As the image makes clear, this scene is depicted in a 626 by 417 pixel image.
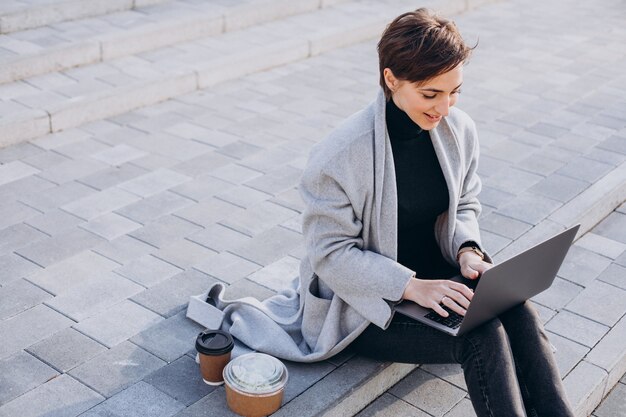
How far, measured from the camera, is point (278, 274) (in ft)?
13.7

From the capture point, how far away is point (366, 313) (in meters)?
3.13

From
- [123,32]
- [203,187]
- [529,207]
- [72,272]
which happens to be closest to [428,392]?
[72,272]

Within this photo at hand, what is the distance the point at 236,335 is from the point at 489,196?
2267 mm

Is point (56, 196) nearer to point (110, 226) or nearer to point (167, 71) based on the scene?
point (110, 226)

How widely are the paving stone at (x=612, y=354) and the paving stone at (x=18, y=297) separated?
2.42 meters

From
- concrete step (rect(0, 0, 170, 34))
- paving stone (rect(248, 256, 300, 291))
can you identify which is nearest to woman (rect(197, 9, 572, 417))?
paving stone (rect(248, 256, 300, 291))

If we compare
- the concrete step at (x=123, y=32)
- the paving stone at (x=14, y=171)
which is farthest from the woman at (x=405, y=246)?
the concrete step at (x=123, y=32)

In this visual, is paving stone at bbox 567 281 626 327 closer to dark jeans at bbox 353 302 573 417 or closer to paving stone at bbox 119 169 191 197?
dark jeans at bbox 353 302 573 417

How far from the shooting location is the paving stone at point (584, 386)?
351cm

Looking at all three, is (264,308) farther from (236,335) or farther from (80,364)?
(80,364)

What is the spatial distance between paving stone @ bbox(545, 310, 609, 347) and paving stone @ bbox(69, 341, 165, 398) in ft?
5.90

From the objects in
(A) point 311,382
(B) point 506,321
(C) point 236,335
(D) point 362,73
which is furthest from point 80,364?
(D) point 362,73

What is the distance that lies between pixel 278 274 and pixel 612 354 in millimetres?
1545

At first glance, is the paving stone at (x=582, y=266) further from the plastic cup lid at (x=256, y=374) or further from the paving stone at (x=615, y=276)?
the plastic cup lid at (x=256, y=374)
